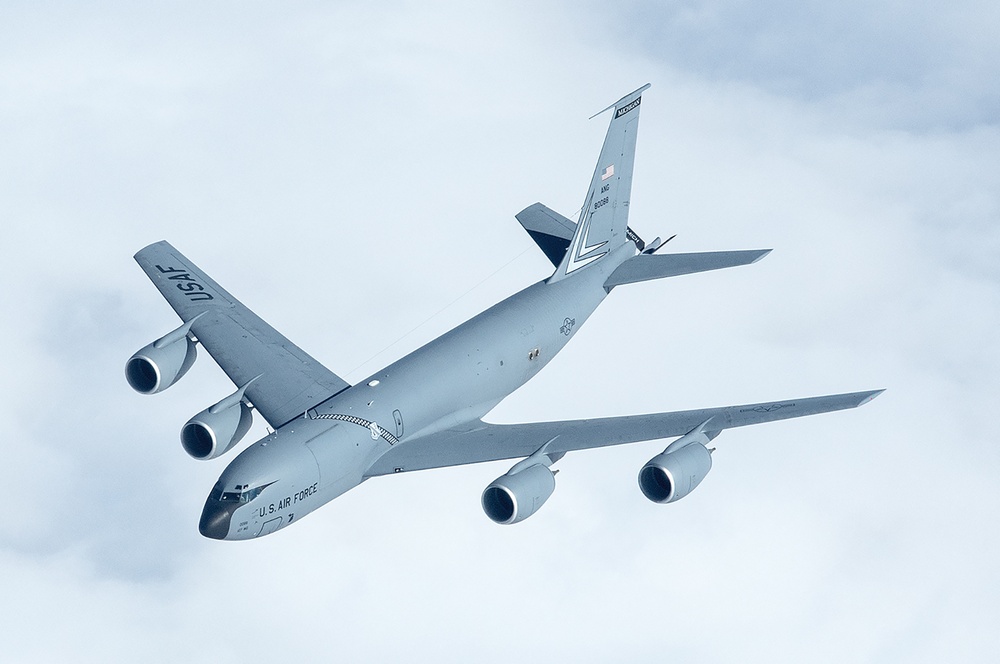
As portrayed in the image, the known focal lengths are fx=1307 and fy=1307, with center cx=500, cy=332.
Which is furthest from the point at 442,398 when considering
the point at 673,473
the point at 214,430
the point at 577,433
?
the point at 673,473

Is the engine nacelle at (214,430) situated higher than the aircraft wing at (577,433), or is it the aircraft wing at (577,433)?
the engine nacelle at (214,430)

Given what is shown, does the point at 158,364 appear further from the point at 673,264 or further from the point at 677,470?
the point at 673,264

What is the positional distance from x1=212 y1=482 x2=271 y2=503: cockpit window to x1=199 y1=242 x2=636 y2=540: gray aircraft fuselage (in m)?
0.03

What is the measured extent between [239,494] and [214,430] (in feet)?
12.5

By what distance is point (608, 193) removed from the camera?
4266 centimetres

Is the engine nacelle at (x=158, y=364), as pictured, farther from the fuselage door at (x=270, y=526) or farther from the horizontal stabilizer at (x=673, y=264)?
the horizontal stabilizer at (x=673, y=264)

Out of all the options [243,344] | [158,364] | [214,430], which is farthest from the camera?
[243,344]

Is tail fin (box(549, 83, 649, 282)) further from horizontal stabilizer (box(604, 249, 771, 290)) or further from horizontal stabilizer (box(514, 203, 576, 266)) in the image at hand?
horizontal stabilizer (box(514, 203, 576, 266))

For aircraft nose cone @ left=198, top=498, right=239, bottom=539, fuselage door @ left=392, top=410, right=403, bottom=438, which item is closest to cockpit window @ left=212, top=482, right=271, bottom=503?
aircraft nose cone @ left=198, top=498, right=239, bottom=539

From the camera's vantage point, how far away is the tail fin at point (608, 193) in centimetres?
4209

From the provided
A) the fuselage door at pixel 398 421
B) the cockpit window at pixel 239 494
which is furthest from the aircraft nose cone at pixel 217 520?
the fuselage door at pixel 398 421

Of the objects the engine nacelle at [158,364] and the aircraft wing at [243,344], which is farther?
the engine nacelle at [158,364]

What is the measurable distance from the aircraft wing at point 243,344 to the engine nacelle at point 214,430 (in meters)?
0.81

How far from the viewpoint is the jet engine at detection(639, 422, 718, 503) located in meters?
34.3
